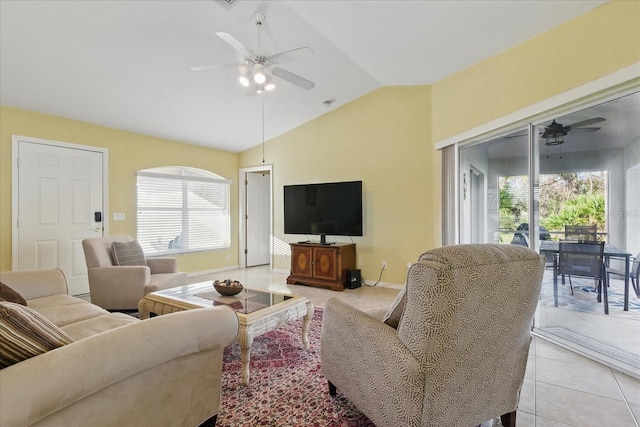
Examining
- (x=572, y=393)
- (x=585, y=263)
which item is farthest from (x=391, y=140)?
(x=572, y=393)

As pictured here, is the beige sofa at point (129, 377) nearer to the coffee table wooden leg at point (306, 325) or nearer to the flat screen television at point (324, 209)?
the coffee table wooden leg at point (306, 325)

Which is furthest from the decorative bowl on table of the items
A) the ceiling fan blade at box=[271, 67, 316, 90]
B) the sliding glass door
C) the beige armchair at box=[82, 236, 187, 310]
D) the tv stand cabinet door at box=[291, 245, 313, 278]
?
the sliding glass door

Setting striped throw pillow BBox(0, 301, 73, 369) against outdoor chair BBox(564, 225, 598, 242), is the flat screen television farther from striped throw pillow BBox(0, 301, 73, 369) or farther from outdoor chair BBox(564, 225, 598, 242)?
striped throw pillow BBox(0, 301, 73, 369)

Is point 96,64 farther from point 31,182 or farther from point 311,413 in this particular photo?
point 311,413

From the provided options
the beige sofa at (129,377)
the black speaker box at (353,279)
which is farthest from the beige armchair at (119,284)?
the black speaker box at (353,279)

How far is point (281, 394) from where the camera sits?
196cm

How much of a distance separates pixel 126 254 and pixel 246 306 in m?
2.17

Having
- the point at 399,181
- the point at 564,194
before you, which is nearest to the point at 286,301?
the point at 564,194

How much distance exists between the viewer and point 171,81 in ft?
12.3

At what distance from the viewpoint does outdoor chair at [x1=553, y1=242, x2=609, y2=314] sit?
8.31 feet

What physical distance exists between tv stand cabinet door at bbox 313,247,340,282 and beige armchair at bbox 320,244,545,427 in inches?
126

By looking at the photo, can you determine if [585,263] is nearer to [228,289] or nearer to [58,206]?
[228,289]

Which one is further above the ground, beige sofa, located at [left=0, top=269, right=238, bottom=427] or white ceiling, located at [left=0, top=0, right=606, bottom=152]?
white ceiling, located at [left=0, top=0, right=606, bottom=152]

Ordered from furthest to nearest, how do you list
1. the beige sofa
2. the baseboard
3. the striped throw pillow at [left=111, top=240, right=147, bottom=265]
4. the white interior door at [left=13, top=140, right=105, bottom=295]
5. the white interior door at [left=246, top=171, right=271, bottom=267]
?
1. the white interior door at [left=246, top=171, right=271, bottom=267]
2. the baseboard
3. the white interior door at [left=13, top=140, right=105, bottom=295]
4. the striped throw pillow at [left=111, top=240, right=147, bottom=265]
5. the beige sofa
